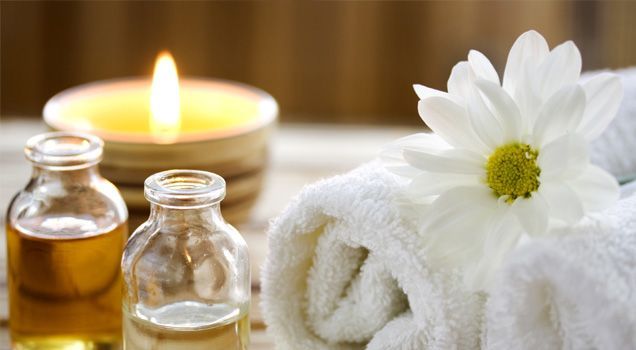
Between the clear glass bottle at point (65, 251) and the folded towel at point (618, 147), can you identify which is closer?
the clear glass bottle at point (65, 251)

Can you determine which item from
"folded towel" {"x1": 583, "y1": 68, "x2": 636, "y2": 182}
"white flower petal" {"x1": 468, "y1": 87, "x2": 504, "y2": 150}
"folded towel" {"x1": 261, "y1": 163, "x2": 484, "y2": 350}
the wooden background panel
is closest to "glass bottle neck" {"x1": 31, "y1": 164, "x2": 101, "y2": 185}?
"folded towel" {"x1": 261, "y1": 163, "x2": 484, "y2": 350}

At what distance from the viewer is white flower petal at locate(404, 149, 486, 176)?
1.49 ft

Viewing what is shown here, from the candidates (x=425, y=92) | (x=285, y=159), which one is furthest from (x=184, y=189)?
(x=285, y=159)

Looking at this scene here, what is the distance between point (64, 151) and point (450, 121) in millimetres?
218

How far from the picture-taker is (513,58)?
17.9 inches

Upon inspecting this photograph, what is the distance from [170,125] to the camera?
0.71 m

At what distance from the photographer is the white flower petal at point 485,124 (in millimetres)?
452

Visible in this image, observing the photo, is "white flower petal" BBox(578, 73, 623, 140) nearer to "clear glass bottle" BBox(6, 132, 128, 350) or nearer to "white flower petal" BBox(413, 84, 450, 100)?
"white flower petal" BBox(413, 84, 450, 100)

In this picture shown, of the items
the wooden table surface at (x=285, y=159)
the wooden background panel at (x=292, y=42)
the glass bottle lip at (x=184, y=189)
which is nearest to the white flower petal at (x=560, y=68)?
the glass bottle lip at (x=184, y=189)

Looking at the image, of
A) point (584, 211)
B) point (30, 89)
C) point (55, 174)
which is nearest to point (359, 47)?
point (30, 89)

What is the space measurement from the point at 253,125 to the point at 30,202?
197 millimetres

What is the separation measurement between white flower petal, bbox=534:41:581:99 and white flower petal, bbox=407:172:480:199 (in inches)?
2.2

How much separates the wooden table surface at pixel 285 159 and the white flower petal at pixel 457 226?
0.23 metres

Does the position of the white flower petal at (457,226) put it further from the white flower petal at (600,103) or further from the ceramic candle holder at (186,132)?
the ceramic candle holder at (186,132)
